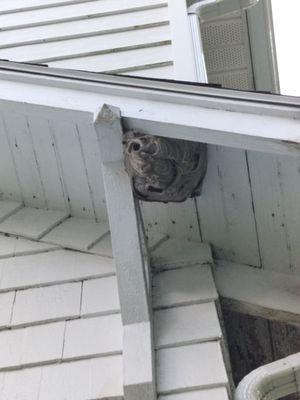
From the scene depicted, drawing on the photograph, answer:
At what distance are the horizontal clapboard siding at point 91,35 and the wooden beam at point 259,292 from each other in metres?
1.38

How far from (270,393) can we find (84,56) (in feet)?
7.44

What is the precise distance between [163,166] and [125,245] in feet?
1.06

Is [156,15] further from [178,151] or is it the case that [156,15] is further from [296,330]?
[296,330]

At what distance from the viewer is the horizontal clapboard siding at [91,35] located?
4.13 meters

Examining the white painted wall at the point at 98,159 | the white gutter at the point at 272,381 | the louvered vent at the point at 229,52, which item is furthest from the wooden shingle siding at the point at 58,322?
the louvered vent at the point at 229,52

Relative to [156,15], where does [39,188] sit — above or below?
below

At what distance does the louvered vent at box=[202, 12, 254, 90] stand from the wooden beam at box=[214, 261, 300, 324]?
2614 mm

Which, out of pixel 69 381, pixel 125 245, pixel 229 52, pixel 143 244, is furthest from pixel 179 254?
pixel 229 52

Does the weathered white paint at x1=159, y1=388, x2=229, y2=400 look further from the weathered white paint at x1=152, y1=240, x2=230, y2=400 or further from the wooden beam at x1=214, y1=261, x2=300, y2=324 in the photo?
the wooden beam at x1=214, y1=261, x2=300, y2=324

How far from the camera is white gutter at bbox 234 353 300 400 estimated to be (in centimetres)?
254

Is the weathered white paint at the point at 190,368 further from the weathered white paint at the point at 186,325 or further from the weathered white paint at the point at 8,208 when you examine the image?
the weathered white paint at the point at 8,208

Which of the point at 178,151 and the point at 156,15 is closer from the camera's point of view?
the point at 178,151

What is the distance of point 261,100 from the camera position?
247 cm

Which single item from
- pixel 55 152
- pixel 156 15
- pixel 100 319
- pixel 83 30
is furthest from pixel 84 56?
pixel 100 319
